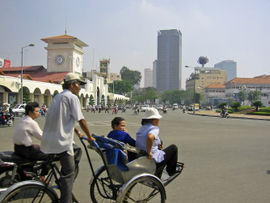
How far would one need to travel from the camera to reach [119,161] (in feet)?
11.0

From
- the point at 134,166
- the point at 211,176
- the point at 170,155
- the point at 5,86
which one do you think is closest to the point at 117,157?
the point at 134,166

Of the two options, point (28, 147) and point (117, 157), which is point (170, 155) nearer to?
point (117, 157)

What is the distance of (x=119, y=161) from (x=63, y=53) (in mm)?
62336

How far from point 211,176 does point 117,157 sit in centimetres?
269


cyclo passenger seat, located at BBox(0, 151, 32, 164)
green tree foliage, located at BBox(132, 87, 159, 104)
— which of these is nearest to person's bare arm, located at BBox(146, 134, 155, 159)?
cyclo passenger seat, located at BBox(0, 151, 32, 164)

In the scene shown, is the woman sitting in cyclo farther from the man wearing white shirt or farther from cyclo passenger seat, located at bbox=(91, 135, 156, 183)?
the man wearing white shirt

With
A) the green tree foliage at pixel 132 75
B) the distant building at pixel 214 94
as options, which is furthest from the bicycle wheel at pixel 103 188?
the green tree foliage at pixel 132 75

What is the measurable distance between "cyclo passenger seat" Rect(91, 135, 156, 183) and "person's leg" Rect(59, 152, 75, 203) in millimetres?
330

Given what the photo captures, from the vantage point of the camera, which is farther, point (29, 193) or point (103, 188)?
point (103, 188)

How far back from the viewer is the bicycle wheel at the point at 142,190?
3.14 meters

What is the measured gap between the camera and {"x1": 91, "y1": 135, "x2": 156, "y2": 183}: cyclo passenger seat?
10.6ft

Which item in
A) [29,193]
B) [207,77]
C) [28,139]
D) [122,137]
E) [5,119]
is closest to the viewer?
[29,193]

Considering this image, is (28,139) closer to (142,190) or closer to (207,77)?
(142,190)

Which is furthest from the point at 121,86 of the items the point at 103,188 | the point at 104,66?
the point at 103,188
